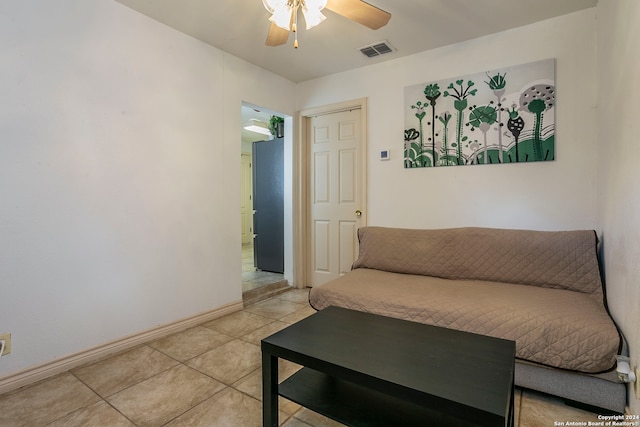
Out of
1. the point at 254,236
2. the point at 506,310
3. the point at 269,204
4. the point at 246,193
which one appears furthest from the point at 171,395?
the point at 246,193

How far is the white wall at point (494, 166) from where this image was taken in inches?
89.7

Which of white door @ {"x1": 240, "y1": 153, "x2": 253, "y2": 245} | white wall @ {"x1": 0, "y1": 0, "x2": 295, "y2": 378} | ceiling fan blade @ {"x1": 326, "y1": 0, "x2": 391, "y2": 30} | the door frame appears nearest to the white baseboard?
white wall @ {"x1": 0, "y1": 0, "x2": 295, "y2": 378}

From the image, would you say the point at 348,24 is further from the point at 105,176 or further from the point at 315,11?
the point at 105,176

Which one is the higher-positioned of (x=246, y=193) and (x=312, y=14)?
(x=312, y=14)

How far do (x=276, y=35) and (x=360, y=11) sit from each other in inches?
22.7

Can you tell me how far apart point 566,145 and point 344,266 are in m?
2.28

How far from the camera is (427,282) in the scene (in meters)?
2.28

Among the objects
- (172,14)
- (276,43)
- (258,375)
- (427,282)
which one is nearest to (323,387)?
(258,375)

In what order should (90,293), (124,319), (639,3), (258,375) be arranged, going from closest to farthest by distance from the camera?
(639,3), (258,375), (90,293), (124,319)

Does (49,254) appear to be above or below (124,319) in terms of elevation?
above

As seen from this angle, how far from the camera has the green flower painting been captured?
240cm

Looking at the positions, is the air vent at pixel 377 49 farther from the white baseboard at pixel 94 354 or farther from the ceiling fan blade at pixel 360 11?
the white baseboard at pixel 94 354

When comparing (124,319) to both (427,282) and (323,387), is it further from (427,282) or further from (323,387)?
(427,282)

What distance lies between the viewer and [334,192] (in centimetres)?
357
